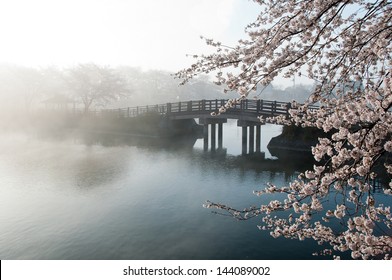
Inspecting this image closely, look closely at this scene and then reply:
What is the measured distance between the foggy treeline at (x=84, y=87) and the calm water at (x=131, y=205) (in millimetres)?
14045

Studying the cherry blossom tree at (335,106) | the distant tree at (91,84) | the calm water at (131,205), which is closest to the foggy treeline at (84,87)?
the distant tree at (91,84)

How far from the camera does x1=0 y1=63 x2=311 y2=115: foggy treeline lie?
45719mm

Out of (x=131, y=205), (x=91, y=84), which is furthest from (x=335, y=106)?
(x=91, y=84)

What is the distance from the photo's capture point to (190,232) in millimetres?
9719

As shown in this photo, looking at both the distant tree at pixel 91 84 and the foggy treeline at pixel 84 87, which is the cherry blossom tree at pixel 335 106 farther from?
the distant tree at pixel 91 84

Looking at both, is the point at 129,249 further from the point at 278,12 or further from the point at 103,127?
the point at 103,127

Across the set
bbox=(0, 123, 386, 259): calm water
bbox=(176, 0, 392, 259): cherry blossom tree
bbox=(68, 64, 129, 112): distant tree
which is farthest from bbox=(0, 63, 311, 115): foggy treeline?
bbox=(176, 0, 392, 259): cherry blossom tree

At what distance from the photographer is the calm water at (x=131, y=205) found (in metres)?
8.60

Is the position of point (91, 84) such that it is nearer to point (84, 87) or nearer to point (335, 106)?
point (84, 87)

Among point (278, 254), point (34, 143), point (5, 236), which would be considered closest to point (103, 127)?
point (34, 143)

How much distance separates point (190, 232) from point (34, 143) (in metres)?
21.6

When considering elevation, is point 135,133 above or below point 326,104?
below

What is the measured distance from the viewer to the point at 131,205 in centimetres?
1212
